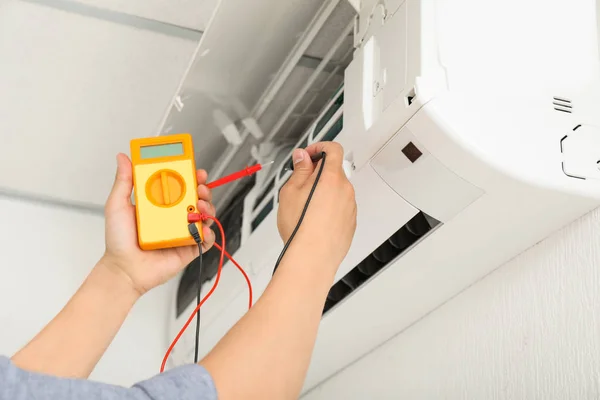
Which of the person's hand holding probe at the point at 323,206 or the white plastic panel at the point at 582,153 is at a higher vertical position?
the person's hand holding probe at the point at 323,206

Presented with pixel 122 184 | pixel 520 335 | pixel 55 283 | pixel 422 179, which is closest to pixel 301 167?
pixel 422 179

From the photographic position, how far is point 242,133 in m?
1.38

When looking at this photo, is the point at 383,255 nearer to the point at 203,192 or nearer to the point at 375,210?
the point at 375,210

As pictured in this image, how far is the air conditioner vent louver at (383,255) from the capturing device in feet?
2.95

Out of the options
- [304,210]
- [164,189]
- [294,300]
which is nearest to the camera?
[294,300]

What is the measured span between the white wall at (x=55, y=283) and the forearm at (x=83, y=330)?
81 centimetres

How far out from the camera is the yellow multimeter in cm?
84

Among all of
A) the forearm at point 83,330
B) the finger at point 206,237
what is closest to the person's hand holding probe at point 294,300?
the finger at point 206,237

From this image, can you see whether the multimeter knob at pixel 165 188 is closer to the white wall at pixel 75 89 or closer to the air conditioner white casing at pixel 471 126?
the air conditioner white casing at pixel 471 126

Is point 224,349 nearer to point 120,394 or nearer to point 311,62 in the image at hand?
point 120,394

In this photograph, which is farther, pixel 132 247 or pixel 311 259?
pixel 132 247

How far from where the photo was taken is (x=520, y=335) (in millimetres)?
878

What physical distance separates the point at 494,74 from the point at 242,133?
0.68 metres

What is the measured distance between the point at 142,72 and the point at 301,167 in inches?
28.0
